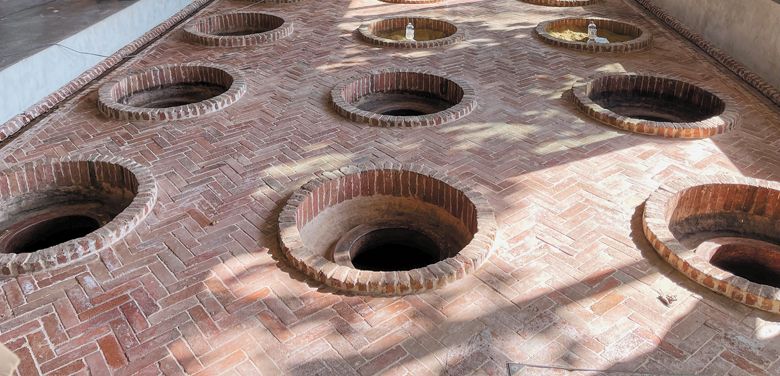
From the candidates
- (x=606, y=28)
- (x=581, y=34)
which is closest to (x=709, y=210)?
(x=581, y=34)

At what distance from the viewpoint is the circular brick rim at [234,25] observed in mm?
8595

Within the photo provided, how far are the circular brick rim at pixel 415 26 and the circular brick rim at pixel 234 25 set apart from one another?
4.26 ft

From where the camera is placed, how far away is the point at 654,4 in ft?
34.1

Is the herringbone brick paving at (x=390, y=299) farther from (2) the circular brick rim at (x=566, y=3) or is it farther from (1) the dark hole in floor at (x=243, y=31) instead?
(2) the circular brick rim at (x=566, y=3)

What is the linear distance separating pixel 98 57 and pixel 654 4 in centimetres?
918

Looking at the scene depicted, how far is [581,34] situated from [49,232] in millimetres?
8238

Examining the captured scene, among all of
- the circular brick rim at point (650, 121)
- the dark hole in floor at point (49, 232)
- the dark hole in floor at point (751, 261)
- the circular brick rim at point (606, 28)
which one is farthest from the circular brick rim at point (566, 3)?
the dark hole in floor at point (49, 232)

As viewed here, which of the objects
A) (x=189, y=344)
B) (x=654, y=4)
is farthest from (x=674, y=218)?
(x=654, y=4)

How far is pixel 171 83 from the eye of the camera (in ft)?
25.2

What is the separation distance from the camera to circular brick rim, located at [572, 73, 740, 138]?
5.88 m

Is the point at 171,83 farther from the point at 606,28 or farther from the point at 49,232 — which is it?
the point at 606,28

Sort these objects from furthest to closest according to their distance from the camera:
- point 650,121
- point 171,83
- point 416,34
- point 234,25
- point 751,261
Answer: point 234,25, point 416,34, point 171,83, point 650,121, point 751,261

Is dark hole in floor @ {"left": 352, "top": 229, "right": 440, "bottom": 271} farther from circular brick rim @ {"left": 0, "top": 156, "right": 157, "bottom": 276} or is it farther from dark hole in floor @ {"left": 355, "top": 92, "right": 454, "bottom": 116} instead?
dark hole in floor @ {"left": 355, "top": 92, "right": 454, "bottom": 116}

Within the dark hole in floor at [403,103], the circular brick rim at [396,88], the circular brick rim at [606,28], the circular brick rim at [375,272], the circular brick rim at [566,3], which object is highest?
the circular brick rim at [566,3]
